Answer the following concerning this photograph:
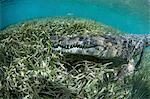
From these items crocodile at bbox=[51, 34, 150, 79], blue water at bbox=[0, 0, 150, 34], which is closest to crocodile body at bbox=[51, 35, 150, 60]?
crocodile at bbox=[51, 34, 150, 79]

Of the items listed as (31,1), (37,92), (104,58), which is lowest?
(37,92)

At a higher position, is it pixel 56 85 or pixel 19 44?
pixel 19 44

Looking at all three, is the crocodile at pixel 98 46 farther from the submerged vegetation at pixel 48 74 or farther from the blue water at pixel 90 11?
the blue water at pixel 90 11

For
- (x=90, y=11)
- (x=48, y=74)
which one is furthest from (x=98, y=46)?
(x=90, y=11)

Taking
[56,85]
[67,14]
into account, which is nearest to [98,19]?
[67,14]

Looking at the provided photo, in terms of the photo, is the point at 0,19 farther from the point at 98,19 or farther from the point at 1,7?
the point at 98,19

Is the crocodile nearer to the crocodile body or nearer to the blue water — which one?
the crocodile body

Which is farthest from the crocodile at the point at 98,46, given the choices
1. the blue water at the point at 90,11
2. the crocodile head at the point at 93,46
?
the blue water at the point at 90,11
